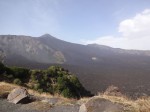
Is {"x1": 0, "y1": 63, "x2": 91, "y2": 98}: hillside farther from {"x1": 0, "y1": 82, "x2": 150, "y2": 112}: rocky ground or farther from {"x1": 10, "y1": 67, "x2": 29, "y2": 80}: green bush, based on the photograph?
{"x1": 0, "y1": 82, "x2": 150, "y2": 112}: rocky ground

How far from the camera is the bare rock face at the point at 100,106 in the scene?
10.3 metres

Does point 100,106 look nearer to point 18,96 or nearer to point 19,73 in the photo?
point 18,96

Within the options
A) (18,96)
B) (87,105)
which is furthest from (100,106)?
(18,96)

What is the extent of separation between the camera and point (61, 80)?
45.2 m

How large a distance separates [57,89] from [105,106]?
32.7 m

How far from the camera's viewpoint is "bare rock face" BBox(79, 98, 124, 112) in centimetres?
1030

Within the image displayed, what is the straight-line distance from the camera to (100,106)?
1094 cm

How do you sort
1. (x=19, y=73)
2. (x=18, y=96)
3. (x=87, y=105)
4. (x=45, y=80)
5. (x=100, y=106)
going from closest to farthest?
(x=100, y=106) < (x=87, y=105) < (x=18, y=96) < (x=19, y=73) < (x=45, y=80)

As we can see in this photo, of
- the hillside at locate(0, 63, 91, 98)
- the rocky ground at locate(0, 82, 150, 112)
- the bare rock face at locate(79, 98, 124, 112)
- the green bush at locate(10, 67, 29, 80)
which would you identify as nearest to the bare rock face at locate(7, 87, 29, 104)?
the rocky ground at locate(0, 82, 150, 112)

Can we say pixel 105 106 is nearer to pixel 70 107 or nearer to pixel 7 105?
pixel 70 107

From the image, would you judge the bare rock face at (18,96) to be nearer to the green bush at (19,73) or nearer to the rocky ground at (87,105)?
the rocky ground at (87,105)

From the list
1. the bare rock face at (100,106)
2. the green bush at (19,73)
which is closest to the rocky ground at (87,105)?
the bare rock face at (100,106)

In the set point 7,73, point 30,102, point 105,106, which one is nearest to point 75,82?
point 7,73

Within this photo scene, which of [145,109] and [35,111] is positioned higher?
[145,109]
